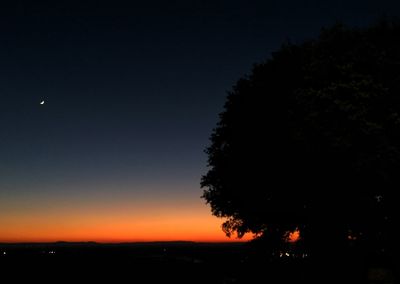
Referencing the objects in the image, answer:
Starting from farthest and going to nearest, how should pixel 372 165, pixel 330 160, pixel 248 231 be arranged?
pixel 248 231 < pixel 330 160 < pixel 372 165

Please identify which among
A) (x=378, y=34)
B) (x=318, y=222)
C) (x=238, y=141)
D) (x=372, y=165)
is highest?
(x=378, y=34)

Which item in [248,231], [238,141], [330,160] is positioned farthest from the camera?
[248,231]

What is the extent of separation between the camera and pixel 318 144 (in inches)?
1235

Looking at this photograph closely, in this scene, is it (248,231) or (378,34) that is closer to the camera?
(378,34)

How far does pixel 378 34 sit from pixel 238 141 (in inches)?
492

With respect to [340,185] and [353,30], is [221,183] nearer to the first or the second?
[340,185]

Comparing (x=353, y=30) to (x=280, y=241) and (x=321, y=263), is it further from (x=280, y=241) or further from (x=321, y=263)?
(x=280, y=241)

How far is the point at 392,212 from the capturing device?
33094 millimetres

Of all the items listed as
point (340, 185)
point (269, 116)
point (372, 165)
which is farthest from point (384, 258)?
point (269, 116)

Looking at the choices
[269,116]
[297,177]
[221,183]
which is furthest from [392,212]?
[221,183]

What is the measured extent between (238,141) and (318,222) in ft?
27.5

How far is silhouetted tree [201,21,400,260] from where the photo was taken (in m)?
29.5

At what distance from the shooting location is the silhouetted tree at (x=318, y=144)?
29547 mm

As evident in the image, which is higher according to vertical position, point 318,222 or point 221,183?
point 221,183
